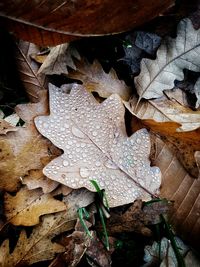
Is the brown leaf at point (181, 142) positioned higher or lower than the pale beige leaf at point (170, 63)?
lower

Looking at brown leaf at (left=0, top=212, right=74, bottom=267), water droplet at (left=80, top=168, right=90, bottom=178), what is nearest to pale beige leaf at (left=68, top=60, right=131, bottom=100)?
water droplet at (left=80, top=168, right=90, bottom=178)

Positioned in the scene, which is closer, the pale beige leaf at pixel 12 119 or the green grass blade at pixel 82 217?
the green grass blade at pixel 82 217

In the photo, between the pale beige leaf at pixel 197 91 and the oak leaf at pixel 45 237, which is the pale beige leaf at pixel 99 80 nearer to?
the pale beige leaf at pixel 197 91

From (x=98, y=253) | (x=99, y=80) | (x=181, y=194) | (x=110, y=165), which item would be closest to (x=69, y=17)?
(x=99, y=80)

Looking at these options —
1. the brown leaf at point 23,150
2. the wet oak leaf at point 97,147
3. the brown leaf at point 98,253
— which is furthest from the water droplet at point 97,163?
the brown leaf at point 98,253

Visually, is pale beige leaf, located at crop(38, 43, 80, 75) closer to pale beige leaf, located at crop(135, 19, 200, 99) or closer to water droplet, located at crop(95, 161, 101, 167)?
pale beige leaf, located at crop(135, 19, 200, 99)

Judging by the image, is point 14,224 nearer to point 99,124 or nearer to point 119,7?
point 99,124
